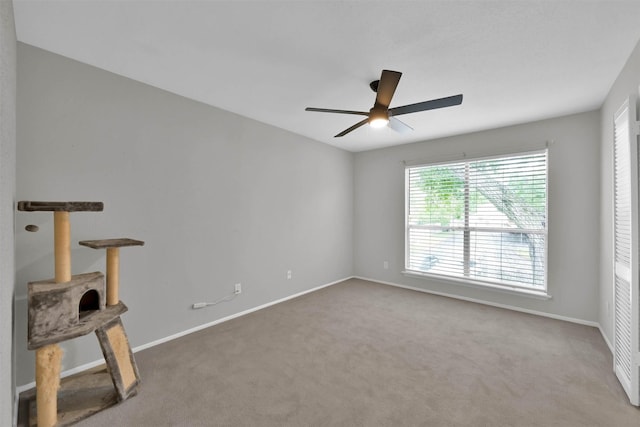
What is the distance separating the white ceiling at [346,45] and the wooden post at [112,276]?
1522 mm

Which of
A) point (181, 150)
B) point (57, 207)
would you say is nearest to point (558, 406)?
point (57, 207)

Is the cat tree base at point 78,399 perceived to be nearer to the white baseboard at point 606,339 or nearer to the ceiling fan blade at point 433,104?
the ceiling fan blade at point 433,104

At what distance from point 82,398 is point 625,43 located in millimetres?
4425

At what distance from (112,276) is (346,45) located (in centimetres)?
240

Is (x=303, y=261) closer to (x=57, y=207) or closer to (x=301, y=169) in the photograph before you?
(x=301, y=169)

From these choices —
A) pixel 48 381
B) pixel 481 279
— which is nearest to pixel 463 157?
pixel 481 279

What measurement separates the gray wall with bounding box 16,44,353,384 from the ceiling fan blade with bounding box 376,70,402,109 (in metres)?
1.89

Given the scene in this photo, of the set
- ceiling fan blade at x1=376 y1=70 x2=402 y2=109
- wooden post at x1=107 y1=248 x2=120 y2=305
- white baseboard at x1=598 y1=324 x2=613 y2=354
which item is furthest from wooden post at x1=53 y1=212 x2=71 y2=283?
white baseboard at x1=598 y1=324 x2=613 y2=354

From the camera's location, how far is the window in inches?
142

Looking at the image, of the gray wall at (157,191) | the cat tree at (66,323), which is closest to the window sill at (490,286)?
the gray wall at (157,191)

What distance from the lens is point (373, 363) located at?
93.4 inches

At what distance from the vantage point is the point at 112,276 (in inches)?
83.0

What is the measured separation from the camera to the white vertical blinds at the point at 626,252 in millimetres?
1855

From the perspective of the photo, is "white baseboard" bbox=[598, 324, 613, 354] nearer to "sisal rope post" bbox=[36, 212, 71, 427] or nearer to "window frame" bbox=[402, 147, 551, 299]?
"window frame" bbox=[402, 147, 551, 299]
